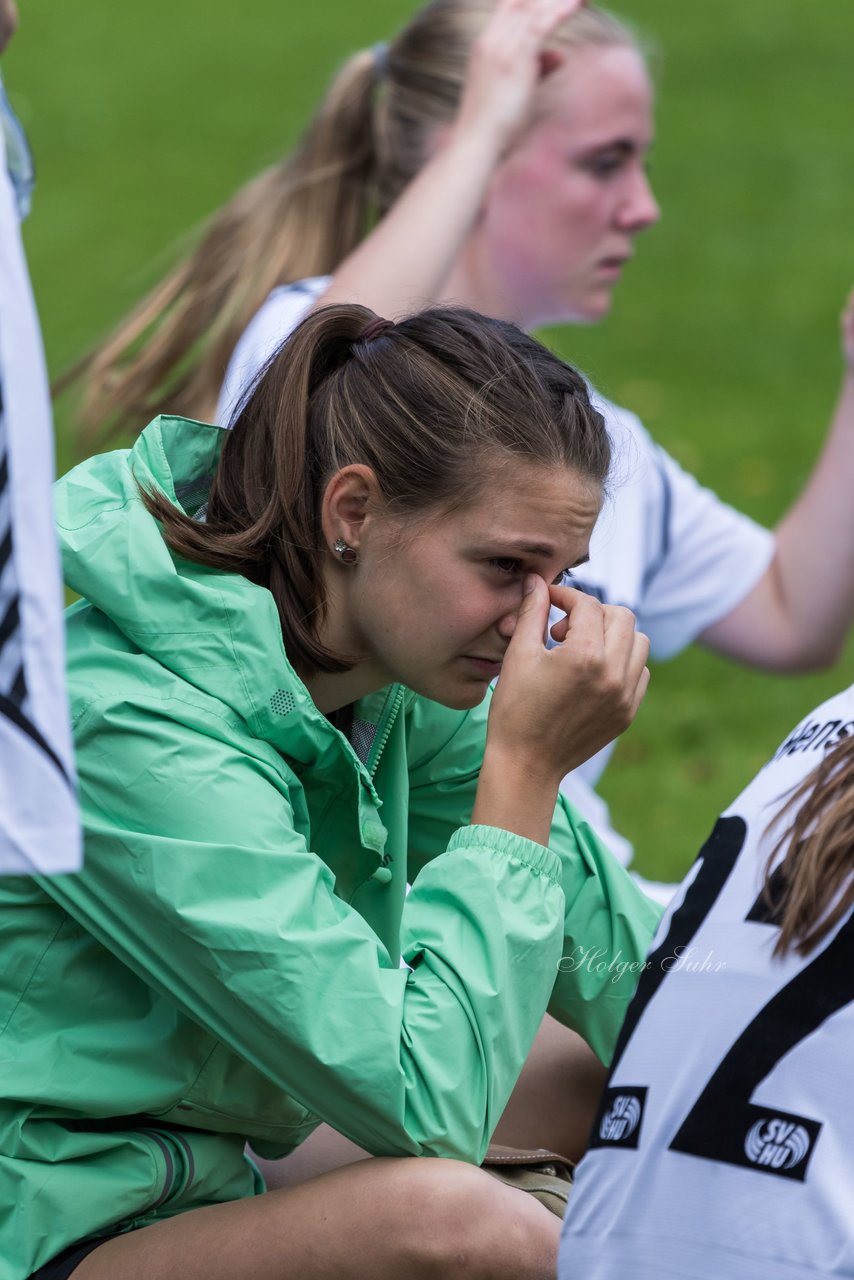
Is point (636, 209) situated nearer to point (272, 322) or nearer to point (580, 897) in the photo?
point (272, 322)

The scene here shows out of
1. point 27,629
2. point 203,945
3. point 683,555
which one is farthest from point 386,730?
point 683,555

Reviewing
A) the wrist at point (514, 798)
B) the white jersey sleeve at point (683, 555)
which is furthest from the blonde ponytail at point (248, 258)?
the wrist at point (514, 798)

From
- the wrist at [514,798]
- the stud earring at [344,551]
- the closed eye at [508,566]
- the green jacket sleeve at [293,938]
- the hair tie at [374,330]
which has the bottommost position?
the green jacket sleeve at [293,938]

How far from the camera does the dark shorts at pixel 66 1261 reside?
7.43ft

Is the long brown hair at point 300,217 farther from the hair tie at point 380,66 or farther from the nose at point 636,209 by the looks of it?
the nose at point 636,209

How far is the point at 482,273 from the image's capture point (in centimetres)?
412

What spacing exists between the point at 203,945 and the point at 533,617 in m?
0.59

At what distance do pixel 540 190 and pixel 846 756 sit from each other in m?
2.58

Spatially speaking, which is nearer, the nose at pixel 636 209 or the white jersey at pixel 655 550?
the white jersey at pixel 655 550

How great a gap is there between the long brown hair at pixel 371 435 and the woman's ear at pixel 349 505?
0.06ft

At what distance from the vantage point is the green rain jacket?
7.00ft

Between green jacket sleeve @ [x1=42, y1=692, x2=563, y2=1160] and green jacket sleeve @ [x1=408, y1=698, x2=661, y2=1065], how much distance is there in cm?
45

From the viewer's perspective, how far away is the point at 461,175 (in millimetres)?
3699

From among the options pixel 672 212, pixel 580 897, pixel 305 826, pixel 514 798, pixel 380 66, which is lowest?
pixel 672 212
